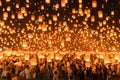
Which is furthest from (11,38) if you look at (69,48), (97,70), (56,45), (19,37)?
(97,70)

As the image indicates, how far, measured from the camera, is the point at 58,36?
5300 cm

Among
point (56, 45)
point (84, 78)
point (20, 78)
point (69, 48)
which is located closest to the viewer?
point (84, 78)

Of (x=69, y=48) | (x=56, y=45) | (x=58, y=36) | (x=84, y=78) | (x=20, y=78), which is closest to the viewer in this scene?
(x=84, y=78)

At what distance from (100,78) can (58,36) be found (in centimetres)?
3255

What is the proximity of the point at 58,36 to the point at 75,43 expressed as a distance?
6876mm

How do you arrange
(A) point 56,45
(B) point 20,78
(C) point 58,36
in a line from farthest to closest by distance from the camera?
(A) point 56,45
(C) point 58,36
(B) point 20,78

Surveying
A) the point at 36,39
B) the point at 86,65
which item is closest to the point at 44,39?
the point at 36,39

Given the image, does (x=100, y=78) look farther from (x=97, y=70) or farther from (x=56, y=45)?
(x=56, y=45)

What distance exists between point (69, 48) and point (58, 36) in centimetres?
903

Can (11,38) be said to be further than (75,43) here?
No

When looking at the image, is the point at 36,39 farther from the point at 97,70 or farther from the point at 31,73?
the point at 97,70

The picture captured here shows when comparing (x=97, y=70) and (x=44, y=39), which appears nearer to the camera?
(x=97, y=70)

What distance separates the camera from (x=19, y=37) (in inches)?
2140

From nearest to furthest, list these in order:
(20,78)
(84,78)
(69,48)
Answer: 1. (84,78)
2. (20,78)
3. (69,48)
